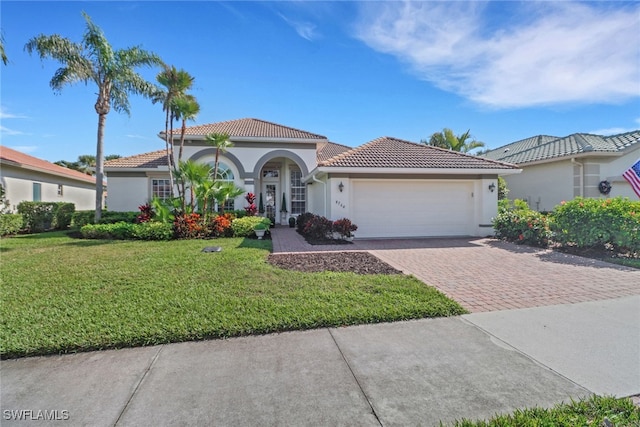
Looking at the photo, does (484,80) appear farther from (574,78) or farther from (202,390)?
(202,390)

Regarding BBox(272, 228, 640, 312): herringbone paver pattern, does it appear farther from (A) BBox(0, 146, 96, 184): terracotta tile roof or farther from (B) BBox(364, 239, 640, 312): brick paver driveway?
(A) BBox(0, 146, 96, 184): terracotta tile roof

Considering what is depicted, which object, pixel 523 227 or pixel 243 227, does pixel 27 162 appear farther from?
pixel 523 227

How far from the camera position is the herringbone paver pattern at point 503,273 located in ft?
17.6

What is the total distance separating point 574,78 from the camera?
9836 millimetres

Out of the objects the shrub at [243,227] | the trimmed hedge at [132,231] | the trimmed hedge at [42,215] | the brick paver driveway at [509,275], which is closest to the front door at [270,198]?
the shrub at [243,227]

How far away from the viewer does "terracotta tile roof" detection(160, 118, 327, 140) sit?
1672 cm

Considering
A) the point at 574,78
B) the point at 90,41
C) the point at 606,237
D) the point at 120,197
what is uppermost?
the point at 90,41

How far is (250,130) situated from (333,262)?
12.4 metres

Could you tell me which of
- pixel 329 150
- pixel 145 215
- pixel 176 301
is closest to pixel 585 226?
pixel 176 301

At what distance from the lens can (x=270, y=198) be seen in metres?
19.4

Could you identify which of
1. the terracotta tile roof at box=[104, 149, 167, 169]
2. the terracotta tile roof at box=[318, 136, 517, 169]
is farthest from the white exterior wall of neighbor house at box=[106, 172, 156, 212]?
the terracotta tile roof at box=[318, 136, 517, 169]

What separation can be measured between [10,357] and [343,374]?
4.01m

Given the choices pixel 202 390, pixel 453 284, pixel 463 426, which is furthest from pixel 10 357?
pixel 453 284

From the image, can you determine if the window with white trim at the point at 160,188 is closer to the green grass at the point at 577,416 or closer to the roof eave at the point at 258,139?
the roof eave at the point at 258,139
